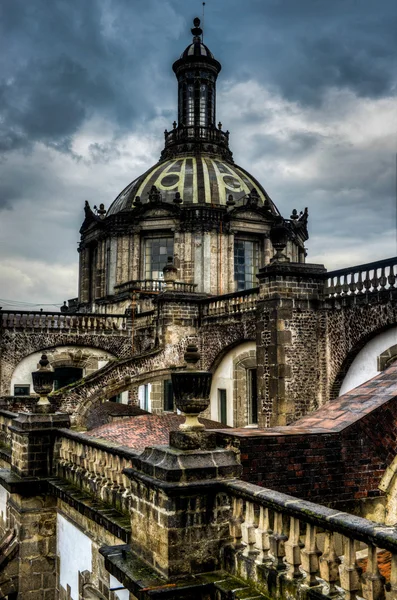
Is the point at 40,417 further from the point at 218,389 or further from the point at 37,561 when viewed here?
the point at 218,389

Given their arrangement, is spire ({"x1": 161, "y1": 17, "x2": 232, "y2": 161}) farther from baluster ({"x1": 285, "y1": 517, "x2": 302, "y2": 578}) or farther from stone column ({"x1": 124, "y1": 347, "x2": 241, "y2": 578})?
baluster ({"x1": 285, "y1": 517, "x2": 302, "y2": 578})

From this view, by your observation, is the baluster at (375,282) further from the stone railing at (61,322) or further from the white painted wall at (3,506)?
the stone railing at (61,322)

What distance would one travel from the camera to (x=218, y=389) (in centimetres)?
2322

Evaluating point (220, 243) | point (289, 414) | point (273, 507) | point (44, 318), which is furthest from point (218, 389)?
point (273, 507)

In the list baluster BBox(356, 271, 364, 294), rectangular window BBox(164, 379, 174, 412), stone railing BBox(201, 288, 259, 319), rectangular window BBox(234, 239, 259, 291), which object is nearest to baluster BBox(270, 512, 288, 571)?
baluster BBox(356, 271, 364, 294)

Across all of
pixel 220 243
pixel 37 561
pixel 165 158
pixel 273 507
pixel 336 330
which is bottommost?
pixel 37 561

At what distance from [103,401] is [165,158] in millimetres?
21402

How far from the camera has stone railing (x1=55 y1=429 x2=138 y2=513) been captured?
7.45 m

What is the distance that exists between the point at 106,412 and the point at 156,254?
50.9 feet

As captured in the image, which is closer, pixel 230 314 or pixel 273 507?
pixel 273 507

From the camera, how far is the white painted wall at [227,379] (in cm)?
2197

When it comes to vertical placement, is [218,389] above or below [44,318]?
below

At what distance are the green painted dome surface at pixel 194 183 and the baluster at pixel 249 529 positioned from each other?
1141 inches

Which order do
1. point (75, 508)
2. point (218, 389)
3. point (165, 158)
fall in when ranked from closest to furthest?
1. point (75, 508)
2. point (218, 389)
3. point (165, 158)
